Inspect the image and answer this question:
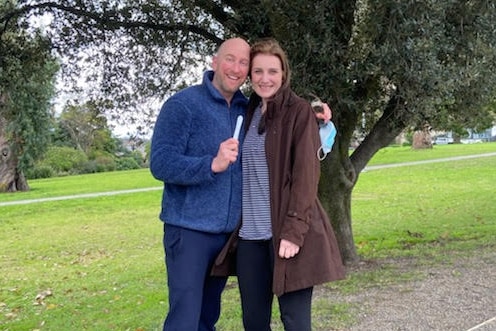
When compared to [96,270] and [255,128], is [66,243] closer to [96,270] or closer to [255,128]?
[96,270]

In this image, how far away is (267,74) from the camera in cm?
296

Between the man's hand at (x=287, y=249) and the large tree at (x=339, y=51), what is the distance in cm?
228

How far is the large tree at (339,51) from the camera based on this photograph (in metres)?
4.57

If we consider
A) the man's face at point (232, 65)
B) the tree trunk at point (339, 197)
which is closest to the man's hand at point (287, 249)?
the man's face at point (232, 65)

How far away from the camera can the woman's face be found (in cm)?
296

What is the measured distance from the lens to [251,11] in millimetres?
5668

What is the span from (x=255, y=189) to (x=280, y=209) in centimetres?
20

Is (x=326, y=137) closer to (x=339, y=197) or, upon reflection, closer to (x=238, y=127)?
(x=238, y=127)

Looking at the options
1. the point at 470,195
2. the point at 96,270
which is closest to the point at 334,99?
the point at 96,270

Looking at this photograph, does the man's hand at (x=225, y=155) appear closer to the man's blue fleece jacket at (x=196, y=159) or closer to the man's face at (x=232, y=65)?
the man's blue fleece jacket at (x=196, y=159)

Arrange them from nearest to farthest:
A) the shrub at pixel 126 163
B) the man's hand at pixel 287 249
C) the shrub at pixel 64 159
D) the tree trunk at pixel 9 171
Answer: the man's hand at pixel 287 249 < the tree trunk at pixel 9 171 < the shrub at pixel 64 159 < the shrub at pixel 126 163

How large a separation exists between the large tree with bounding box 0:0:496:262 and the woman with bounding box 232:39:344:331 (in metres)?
1.79

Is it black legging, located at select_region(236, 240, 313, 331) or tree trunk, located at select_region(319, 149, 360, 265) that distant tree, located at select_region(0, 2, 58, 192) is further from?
black legging, located at select_region(236, 240, 313, 331)

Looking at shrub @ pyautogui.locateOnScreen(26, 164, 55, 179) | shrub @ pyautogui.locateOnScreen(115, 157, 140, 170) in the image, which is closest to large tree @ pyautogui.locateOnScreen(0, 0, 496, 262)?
shrub @ pyautogui.locateOnScreen(26, 164, 55, 179)
